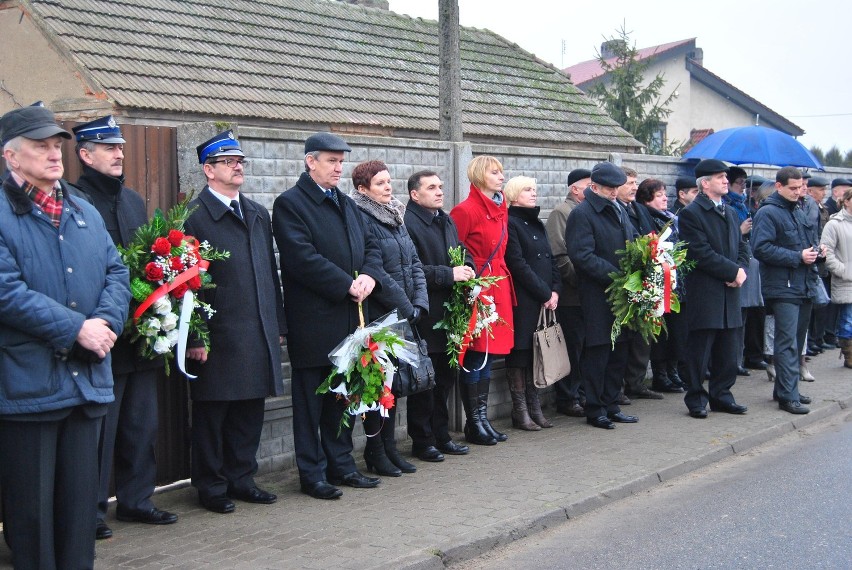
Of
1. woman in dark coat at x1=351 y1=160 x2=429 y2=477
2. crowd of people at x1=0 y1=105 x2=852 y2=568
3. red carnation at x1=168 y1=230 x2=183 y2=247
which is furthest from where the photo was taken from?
woman in dark coat at x1=351 y1=160 x2=429 y2=477

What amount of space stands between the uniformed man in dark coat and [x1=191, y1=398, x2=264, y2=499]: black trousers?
1.05ft

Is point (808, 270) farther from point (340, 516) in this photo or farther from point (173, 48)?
point (173, 48)

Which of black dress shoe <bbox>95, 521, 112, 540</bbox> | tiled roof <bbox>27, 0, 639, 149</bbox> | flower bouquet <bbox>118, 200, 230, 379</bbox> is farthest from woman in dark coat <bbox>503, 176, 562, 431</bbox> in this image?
tiled roof <bbox>27, 0, 639, 149</bbox>

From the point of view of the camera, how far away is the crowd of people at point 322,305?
479 cm

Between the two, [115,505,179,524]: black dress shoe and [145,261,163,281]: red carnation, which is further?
[115,505,179,524]: black dress shoe

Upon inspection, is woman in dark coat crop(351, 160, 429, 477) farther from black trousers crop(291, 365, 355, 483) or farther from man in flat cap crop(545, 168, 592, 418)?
man in flat cap crop(545, 168, 592, 418)

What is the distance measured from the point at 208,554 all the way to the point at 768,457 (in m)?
4.90

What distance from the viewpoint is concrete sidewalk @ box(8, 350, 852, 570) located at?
18.9 ft

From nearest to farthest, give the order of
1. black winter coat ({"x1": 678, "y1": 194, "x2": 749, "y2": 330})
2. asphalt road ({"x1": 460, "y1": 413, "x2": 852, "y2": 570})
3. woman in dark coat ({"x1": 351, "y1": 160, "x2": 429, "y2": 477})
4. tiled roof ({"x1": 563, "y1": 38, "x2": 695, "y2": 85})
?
asphalt road ({"x1": 460, "y1": 413, "x2": 852, "y2": 570}) → woman in dark coat ({"x1": 351, "y1": 160, "x2": 429, "y2": 477}) → black winter coat ({"x1": 678, "y1": 194, "x2": 749, "y2": 330}) → tiled roof ({"x1": 563, "y1": 38, "x2": 695, "y2": 85})

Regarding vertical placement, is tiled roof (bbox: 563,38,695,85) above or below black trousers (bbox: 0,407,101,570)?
above

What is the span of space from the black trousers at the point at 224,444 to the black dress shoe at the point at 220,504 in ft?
0.09

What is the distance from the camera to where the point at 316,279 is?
22.7 ft

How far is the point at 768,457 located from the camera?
8562 millimetres

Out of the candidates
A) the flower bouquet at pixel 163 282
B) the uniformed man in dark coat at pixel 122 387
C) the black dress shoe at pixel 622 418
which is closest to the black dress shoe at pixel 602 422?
the black dress shoe at pixel 622 418
